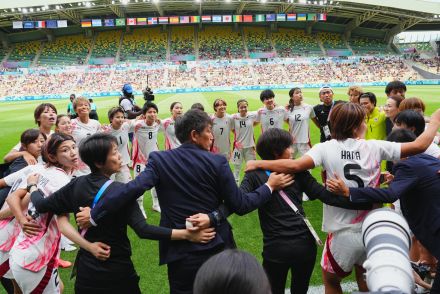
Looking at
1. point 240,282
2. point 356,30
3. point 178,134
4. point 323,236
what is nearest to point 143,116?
point 323,236

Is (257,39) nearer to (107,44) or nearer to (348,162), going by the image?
(107,44)

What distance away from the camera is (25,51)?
5556 centimetres

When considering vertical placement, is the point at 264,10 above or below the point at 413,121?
above

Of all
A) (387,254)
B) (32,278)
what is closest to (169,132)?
(32,278)

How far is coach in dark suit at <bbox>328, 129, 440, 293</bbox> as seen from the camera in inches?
95.2

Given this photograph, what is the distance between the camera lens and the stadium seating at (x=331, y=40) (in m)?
57.1

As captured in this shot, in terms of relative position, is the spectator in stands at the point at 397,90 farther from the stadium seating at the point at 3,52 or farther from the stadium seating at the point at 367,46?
the stadium seating at the point at 3,52

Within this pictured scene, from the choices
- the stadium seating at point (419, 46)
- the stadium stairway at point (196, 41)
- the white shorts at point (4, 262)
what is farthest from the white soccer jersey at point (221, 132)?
the stadium seating at point (419, 46)

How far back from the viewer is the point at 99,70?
156 ft

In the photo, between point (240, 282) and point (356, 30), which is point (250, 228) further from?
point (356, 30)

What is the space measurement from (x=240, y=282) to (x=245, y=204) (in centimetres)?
134

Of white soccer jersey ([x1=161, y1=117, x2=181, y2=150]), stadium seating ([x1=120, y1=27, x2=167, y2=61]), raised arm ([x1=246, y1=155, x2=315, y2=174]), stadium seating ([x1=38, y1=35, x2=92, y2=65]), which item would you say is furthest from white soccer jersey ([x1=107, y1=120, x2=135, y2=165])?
stadium seating ([x1=38, y1=35, x2=92, y2=65])

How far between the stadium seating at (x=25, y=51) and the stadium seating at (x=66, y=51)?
1.50m

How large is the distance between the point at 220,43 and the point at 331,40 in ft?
62.8
